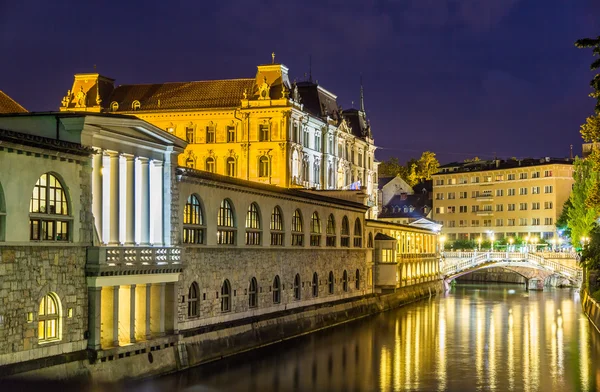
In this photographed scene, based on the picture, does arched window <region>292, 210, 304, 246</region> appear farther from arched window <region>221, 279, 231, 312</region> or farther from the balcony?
the balcony

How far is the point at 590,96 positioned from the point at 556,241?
312 ft

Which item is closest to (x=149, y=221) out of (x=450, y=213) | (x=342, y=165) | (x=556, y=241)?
(x=342, y=165)

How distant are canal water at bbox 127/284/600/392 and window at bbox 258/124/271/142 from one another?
25.3m

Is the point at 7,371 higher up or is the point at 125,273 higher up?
the point at 125,273

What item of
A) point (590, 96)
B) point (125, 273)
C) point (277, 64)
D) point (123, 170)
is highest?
point (277, 64)

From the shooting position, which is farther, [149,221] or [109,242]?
[149,221]

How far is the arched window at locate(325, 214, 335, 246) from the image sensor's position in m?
65.2

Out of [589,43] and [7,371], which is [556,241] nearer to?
[589,43]

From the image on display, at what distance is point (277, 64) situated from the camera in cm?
9362

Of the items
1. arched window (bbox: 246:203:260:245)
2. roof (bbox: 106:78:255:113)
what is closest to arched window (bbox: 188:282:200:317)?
arched window (bbox: 246:203:260:245)

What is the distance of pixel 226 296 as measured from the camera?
4681 centimetres

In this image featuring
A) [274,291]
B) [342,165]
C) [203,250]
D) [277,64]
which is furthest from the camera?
[342,165]

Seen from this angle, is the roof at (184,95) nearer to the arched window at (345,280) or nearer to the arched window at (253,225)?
the arched window at (345,280)

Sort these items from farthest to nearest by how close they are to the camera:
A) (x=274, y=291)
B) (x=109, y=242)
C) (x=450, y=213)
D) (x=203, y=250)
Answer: (x=450, y=213), (x=274, y=291), (x=203, y=250), (x=109, y=242)
